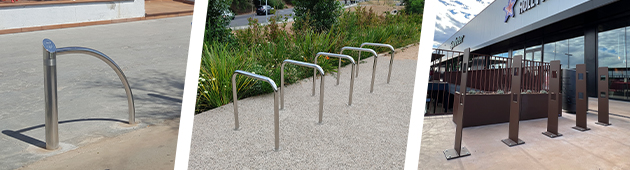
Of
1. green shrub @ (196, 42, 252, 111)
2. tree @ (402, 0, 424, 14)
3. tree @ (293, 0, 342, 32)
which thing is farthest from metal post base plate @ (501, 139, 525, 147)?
tree @ (402, 0, 424, 14)

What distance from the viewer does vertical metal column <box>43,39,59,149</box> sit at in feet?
10.5

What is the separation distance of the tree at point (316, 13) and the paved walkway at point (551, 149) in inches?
171

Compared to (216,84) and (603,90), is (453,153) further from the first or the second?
(216,84)

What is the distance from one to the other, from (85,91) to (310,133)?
338cm

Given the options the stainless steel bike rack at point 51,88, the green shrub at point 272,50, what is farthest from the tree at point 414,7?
the stainless steel bike rack at point 51,88

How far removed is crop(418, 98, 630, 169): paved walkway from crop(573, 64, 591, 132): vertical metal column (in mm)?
89

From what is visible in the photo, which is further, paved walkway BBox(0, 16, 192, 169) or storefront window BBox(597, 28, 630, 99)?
storefront window BBox(597, 28, 630, 99)

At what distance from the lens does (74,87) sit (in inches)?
217

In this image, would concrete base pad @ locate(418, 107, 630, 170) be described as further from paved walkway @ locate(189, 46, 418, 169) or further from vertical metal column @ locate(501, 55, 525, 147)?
paved walkway @ locate(189, 46, 418, 169)

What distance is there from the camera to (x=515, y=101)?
4.57m

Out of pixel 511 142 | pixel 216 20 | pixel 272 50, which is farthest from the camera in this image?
pixel 272 50

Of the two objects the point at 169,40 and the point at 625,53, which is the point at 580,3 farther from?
the point at 169,40

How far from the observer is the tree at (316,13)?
8.92 metres

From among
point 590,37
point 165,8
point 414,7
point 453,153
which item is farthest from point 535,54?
point 165,8
